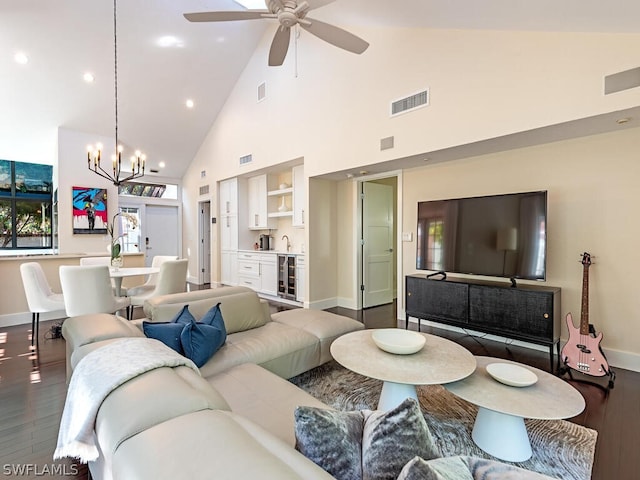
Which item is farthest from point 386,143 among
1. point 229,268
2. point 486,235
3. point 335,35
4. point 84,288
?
point 229,268

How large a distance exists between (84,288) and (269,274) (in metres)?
3.26

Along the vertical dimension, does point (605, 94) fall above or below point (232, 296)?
above

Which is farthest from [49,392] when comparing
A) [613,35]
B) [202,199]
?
[202,199]

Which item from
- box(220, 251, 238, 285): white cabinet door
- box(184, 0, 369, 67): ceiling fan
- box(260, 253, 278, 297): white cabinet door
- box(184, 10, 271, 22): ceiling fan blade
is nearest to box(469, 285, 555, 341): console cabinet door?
box(184, 0, 369, 67): ceiling fan

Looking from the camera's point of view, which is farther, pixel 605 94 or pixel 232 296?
pixel 232 296

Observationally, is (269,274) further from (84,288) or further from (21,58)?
(21,58)

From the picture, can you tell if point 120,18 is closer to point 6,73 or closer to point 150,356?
point 6,73

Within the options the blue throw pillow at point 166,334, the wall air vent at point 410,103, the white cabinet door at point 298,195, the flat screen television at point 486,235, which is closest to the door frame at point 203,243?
the white cabinet door at point 298,195

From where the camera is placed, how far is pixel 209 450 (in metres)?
0.71

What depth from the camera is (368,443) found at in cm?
85

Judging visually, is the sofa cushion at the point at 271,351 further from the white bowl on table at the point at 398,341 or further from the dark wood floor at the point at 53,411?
the dark wood floor at the point at 53,411

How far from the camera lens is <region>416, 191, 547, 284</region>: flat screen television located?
3162 millimetres

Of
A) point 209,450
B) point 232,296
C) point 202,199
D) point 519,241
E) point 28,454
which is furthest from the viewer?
point 202,199

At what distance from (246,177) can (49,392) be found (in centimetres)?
510
